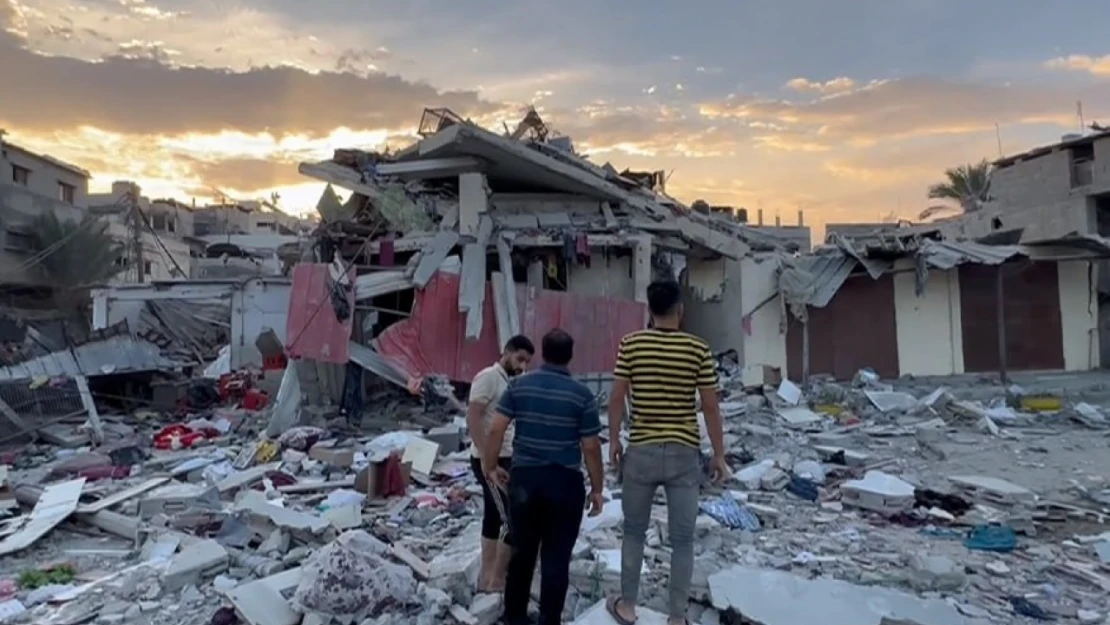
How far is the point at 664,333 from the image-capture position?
12.4 ft

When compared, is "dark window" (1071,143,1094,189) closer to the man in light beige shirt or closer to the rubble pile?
the rubble pile

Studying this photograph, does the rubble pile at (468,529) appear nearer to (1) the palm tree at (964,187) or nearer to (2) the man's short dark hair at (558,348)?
(2) the man's short dark hair at (558,348)

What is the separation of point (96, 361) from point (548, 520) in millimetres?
12307

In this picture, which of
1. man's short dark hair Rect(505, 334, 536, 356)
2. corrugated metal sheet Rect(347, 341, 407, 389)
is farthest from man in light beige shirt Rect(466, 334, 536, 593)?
corrugated metal sheet Rect(347, 341, 407, 389)

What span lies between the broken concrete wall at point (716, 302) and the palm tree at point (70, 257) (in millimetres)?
24316

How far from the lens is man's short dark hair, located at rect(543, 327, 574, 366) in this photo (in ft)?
12.4

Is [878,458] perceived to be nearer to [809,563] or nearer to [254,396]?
[809,563]

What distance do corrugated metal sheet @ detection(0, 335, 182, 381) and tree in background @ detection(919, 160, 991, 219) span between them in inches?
1279

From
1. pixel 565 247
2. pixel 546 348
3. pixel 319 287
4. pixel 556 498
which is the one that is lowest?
pixel 556 498

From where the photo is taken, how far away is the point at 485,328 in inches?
469

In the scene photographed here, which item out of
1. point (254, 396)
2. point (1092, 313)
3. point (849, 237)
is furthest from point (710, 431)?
point (1092, 313)

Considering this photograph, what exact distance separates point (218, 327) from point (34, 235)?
1348 centimetres

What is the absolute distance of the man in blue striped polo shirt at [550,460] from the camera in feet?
12.1

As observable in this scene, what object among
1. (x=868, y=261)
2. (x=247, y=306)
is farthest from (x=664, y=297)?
(x=247, y=306)
